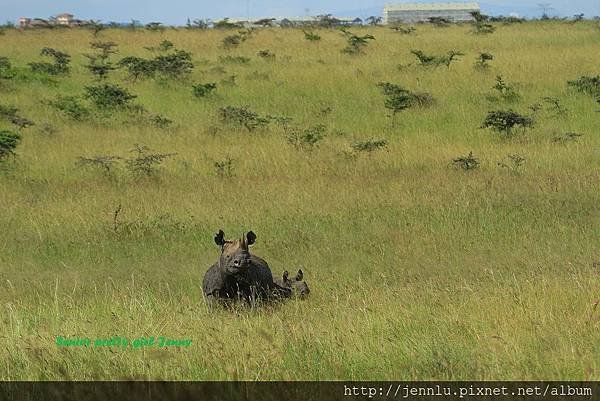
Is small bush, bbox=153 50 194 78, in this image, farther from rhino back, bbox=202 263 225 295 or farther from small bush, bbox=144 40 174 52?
rhino back, bbox=202 263 225 295

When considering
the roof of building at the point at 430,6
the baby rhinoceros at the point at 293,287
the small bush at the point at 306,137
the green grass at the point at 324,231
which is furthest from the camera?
the roof of building at the point at 430,6

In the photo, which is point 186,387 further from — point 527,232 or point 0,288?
point 527,232

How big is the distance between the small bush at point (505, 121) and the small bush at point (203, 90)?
7.94 m

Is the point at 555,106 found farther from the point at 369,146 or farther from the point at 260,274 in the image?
the point at 260,274

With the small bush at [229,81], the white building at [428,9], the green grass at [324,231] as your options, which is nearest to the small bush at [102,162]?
the green grass at [324,231]

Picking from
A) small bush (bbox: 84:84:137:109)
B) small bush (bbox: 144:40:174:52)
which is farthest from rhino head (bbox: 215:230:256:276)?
small bush (bbox: 144:40:174:52)

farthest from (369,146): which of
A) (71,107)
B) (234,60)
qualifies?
(234,60)

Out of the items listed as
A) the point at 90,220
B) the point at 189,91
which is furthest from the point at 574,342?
the point at 189,91

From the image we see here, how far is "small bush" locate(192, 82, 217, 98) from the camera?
74.1 ft

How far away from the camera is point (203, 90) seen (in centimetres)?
2259

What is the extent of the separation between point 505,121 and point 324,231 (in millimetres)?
8485

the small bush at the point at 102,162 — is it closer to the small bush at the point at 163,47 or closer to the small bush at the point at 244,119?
the small bush at the point at 244,119

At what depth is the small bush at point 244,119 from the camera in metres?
18.7

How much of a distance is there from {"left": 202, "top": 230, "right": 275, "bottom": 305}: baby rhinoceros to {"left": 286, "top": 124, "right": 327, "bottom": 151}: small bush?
8.82 metres
